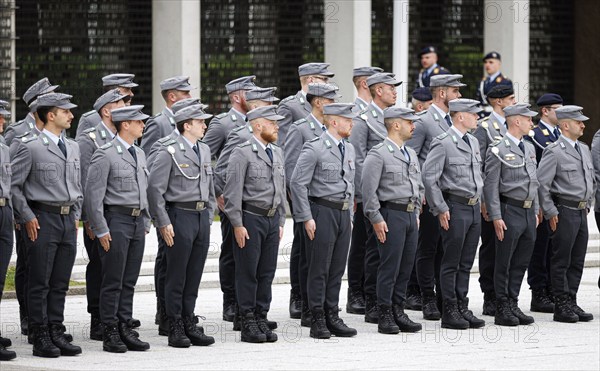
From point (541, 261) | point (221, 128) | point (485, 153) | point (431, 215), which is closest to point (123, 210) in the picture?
point (221, 128)

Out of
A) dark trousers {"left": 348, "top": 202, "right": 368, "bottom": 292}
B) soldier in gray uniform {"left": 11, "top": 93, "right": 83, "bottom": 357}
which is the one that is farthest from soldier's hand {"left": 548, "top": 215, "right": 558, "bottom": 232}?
soldier in gray uniform {"left": 11, "top": 93, "right": 83, "bottom": 357}

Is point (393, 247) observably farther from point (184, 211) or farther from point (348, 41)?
point (348, 41)

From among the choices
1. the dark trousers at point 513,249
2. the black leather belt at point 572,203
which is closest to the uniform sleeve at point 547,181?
the black leather belt at point 572,203

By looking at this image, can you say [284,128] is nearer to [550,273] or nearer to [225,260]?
[225,260]

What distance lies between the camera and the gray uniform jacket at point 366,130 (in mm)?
13945

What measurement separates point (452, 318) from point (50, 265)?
377 cm

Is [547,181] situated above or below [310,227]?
above

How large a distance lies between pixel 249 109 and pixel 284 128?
1026 mm

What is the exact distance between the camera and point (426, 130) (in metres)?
14.2

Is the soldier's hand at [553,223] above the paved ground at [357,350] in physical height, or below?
above

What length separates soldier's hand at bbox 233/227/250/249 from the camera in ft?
40.1

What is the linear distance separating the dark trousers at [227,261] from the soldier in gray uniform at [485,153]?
2.44 m

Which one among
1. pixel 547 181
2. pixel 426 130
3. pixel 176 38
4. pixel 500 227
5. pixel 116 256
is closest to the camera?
pixel 116 256

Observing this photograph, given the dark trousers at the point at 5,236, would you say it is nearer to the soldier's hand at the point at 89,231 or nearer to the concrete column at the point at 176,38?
the soldier's hand at the point at 89,231
